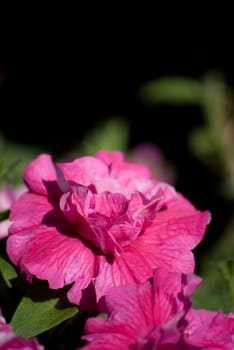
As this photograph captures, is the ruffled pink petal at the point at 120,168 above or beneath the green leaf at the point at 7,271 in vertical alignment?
above

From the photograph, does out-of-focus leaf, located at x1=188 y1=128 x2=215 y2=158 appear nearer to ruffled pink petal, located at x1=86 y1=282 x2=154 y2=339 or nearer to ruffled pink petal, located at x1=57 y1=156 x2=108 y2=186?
ruffled pink petal, located at x1=57 y1=156 x2=108 y2=186

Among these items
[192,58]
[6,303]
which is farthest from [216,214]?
[6,303]

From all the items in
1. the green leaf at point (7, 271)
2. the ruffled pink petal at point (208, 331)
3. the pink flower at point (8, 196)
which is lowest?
the ruffled pink petal at point (208, 331)

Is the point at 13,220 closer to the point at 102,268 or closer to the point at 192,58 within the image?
the point at 102,268

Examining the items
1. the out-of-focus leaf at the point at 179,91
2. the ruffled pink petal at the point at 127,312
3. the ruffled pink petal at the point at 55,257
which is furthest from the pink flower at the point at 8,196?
the out-of-focus leaf at the point at 179,91

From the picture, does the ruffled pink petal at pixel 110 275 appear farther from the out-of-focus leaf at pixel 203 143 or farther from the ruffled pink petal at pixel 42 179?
the out-of-focus leaf at pixel 203 143
